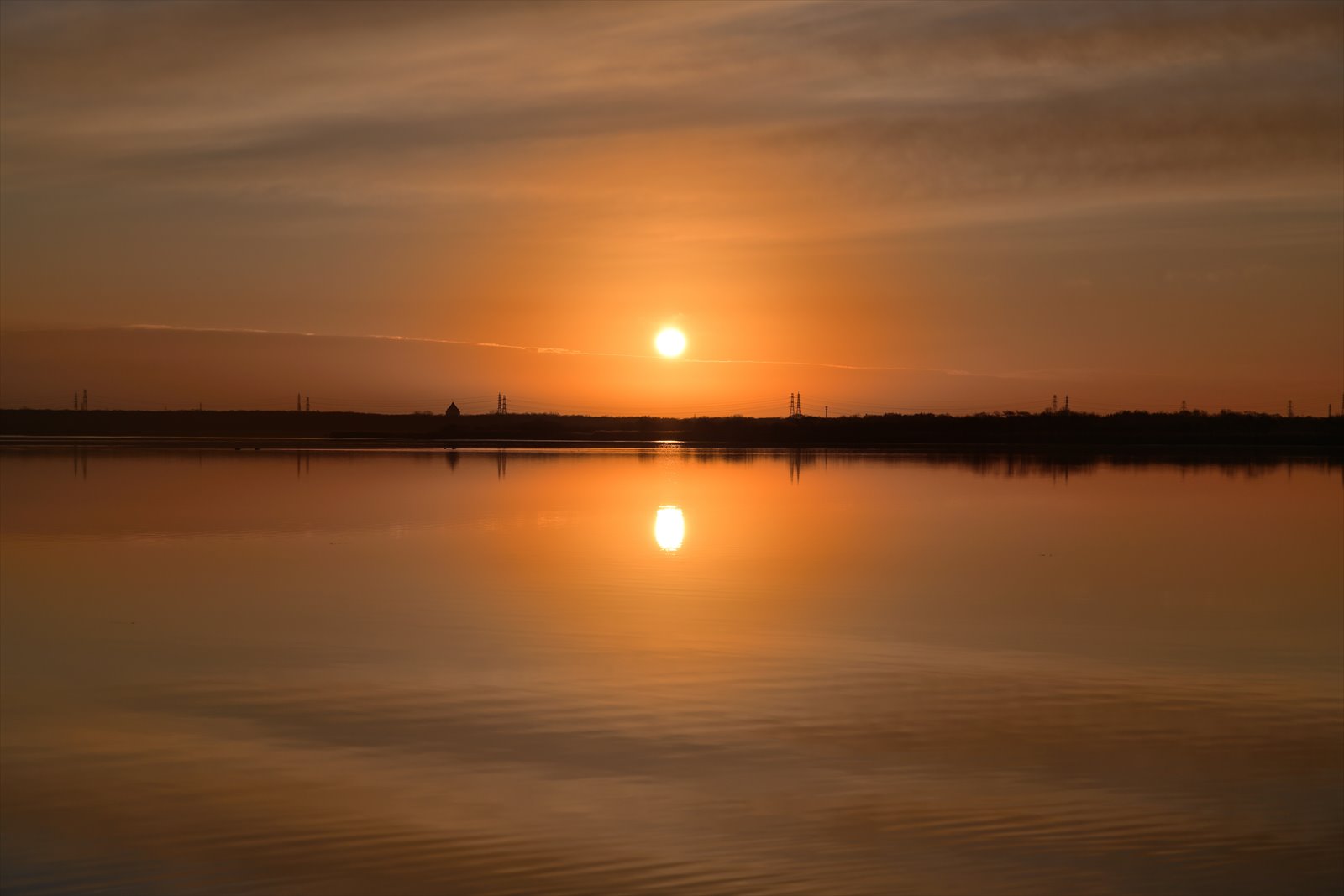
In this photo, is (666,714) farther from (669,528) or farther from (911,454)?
(911,454)

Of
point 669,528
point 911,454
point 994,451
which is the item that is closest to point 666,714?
point 669,528

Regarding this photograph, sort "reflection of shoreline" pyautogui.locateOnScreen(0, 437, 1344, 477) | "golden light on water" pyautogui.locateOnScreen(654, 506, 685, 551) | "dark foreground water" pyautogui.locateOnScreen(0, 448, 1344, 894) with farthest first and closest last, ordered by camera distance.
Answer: "reflection of shoreline" pyautogui.locateOnScreen(0, 437, 1344, 477) → "golden light on water" pyautogui.locateOnScreen(654, 506, 685, 551) → "dark foreground water" pyautogui.locateOnScreen(0, 448, 1344, 894)

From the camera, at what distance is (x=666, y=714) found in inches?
409

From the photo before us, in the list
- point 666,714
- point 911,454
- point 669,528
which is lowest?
point 666,714

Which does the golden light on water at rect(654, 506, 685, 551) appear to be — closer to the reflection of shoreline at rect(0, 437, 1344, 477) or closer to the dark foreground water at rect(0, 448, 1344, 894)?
the dark foreground water at rect(0, 448, 1344, 894)

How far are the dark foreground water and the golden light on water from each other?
24cm

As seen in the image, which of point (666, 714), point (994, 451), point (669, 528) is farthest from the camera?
point (994, 451)

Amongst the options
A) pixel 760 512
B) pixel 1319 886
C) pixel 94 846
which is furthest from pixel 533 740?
pixel 760 512

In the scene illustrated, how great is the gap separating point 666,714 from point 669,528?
1415cm

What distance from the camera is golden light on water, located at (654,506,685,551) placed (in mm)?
22078

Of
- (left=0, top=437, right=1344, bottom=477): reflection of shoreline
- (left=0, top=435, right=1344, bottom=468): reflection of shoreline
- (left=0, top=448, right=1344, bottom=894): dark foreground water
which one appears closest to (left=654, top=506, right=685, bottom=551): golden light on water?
(left=0, top=448, right=1344, bottom=894): dark foreground water

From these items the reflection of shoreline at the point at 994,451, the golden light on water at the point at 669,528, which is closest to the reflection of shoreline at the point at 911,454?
the reflection of shoreline at the point at 994,451

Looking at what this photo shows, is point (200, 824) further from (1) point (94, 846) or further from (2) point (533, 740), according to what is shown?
(2) point (533, 740)

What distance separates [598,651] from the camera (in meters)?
12.8
